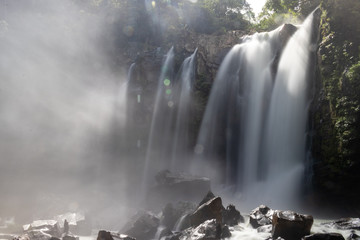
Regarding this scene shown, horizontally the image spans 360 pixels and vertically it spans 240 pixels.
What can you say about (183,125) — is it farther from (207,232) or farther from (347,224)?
(347,224)

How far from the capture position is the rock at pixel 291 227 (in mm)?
7871

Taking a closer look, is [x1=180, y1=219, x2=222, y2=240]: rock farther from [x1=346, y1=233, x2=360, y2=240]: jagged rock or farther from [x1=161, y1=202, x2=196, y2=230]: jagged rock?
[x1=161, y1=202, x2=196, y2=230]: jagged rock

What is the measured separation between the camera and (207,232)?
8.41 meters

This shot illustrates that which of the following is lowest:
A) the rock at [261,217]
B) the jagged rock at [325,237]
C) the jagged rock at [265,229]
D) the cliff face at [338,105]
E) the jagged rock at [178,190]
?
the jagged rock at [265,229]

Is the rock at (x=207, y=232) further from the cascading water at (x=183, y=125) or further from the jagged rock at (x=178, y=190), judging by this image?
the cascading water at (x=183, y=125)

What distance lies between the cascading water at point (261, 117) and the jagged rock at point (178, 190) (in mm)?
2727

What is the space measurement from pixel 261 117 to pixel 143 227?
10468mm

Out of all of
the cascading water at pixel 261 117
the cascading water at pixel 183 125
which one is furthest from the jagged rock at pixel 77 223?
the cascading water at pixel 183 125

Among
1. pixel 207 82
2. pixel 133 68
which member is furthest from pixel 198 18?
pixel 207 82

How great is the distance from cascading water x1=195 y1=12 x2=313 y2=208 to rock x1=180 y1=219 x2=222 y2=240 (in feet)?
23.7

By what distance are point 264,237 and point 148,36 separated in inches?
1301

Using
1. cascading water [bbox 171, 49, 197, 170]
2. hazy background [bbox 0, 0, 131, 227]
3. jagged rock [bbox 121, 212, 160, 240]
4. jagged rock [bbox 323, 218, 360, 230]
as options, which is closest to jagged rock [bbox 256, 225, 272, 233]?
jagged rock [bbox 323, 218, 360, 230]

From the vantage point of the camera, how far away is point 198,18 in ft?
131

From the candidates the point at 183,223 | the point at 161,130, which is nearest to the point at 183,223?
the point at 183,223
